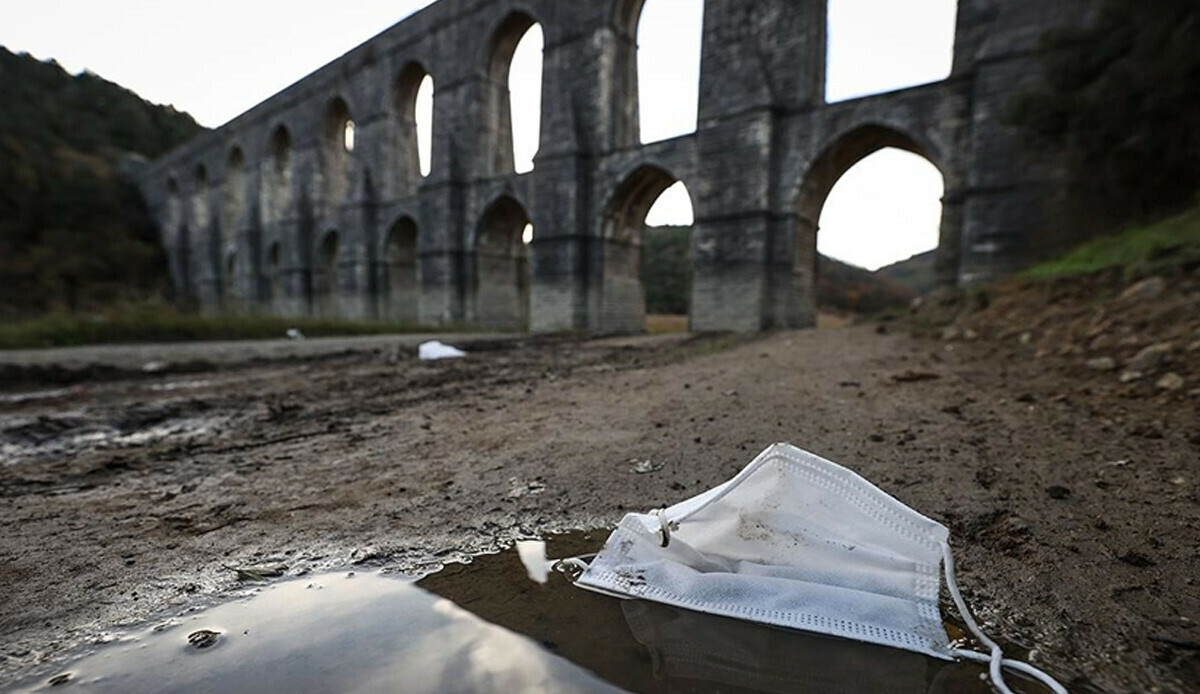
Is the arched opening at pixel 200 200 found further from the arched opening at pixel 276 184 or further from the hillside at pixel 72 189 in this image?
the arched opening at pixel 276 184

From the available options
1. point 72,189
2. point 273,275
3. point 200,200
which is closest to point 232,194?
point 200,200

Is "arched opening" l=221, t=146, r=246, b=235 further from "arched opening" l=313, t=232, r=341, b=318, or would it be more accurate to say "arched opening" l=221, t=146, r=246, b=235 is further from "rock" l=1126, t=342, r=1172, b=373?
"rock" l=1126, t=342, r=1172, b=373

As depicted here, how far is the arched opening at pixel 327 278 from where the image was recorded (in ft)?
74.7

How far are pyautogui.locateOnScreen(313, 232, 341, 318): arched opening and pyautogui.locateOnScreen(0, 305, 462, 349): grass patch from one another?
11.3 metres

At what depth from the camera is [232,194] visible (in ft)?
93.0

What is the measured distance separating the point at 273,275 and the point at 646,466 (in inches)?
1116

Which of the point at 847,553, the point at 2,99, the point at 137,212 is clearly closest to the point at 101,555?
the point at 847,553

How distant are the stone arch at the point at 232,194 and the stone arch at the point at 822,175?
92.0 ft

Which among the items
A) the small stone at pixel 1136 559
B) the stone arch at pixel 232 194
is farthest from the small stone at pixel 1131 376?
the stone arch at pixel 232 194

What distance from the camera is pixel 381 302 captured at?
789 inches

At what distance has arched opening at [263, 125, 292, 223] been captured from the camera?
24.7 meters

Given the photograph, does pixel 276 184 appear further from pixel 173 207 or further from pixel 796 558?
pixel 796 558

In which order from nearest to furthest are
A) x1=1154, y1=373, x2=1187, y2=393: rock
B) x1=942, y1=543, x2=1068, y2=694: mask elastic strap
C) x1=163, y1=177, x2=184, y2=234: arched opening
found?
x1=942, y1=543, x2=1068, y2=694: mask elastic strap
x1=1154, y1=373, x2=1187, y2=393: rock
x1=163, y1=177, x2=184, y2=234: arched opening

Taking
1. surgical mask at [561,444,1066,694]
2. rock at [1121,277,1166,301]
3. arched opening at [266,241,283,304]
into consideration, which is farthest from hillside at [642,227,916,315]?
surgical mask at [561,444,1066,694]
